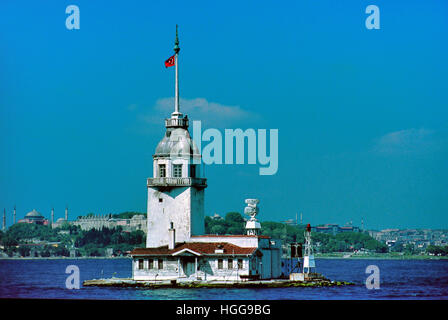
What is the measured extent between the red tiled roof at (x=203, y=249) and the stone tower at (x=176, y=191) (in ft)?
5.60

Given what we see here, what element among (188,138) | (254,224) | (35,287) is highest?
(188,138)

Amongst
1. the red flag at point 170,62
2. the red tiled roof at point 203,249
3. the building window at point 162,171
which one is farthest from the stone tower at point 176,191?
the red flag at point 170,62

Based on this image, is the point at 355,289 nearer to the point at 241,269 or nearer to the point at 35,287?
the point at 241,269

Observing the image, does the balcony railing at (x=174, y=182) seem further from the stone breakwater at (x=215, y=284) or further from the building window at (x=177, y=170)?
the stone breakwater at (x=215, y=284)

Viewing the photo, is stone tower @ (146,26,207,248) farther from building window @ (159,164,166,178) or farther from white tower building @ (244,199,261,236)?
white tower building @ (244,199,261,236)

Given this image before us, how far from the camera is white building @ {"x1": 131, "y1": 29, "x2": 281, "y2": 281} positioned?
83375 mm

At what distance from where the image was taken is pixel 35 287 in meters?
94.8

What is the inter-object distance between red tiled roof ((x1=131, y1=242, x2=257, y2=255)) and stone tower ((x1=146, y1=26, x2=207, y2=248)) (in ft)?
5.60

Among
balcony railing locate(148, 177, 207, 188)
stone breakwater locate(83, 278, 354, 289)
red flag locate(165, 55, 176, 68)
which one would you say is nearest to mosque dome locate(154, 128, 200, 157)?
balcony railing locate(148, 177, 207, 188)

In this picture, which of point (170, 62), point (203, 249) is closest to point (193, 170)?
point (203, 249)

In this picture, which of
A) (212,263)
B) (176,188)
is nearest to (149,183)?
(176,188)

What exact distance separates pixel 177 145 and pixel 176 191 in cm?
425

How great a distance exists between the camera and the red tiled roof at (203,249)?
83.1 meters
